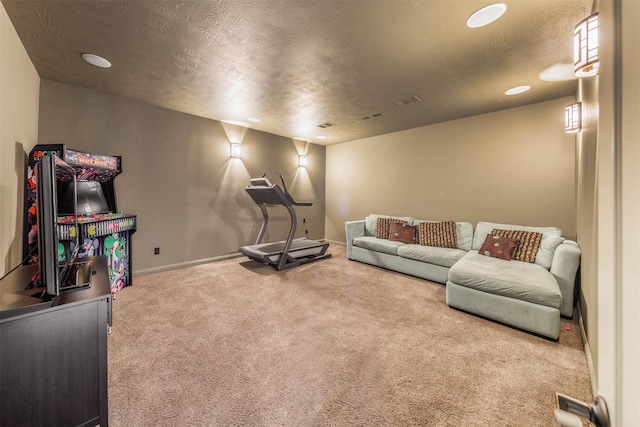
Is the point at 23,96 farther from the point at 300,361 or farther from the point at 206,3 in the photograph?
the point at 300,361

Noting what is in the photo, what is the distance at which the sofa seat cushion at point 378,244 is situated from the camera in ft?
12.8

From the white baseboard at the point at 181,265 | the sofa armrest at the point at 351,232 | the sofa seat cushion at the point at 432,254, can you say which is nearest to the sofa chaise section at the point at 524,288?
the sofa seat cushion at the point at 432,254

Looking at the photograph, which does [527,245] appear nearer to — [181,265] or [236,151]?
[236,151]

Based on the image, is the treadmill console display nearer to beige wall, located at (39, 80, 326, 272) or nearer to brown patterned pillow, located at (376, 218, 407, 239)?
beige wall, located at (39, 80, 326, 272)

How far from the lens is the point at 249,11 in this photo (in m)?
1.78

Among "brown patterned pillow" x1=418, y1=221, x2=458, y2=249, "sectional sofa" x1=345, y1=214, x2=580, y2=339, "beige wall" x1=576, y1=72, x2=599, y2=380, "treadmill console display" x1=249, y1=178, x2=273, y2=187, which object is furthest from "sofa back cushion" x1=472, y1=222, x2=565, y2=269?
"treadmill console display" x1=249, y1=178, x2=273, y2=187

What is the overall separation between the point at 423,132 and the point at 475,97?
1.30 meters

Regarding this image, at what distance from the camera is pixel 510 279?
227cm

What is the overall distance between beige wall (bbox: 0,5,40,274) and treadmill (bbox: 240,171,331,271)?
2.38 m

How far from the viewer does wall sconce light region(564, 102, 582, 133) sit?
2.35 meters

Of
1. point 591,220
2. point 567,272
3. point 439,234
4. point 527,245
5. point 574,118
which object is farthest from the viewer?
point 439,234

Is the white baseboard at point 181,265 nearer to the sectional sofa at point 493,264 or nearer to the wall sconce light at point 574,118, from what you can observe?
the sectional sofa at point 493,264

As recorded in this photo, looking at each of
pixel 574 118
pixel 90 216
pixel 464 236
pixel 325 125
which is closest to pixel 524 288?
pixel 464 236

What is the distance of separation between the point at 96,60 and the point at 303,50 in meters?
2.04
